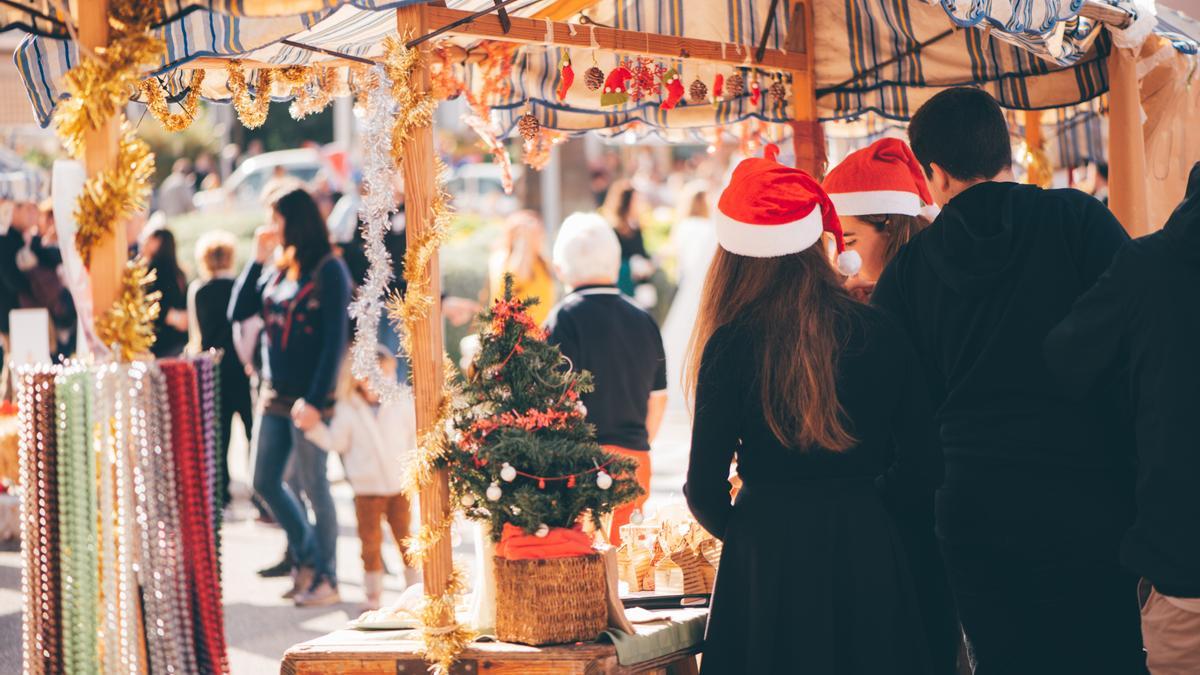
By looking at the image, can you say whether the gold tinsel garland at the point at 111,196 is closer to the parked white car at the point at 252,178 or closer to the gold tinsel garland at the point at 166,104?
the gold tinsel garland at the point at 166,104

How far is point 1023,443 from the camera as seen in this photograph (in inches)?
122

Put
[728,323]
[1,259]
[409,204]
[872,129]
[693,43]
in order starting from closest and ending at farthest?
[728,323] → [409,204] → [693,43] → [872,129] → [1,259]

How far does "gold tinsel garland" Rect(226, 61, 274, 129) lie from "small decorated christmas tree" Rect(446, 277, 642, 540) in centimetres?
144

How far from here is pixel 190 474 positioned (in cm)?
247

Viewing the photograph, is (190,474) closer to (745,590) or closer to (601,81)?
(745,590)

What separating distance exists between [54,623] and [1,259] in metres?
7.12

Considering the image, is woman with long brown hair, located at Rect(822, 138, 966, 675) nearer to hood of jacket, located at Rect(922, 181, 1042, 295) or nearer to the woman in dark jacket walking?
hood of jacket, located at Rect(922, 181, 1042, 295)

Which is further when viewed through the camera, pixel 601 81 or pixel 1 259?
pixel 1 259

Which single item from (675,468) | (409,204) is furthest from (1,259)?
(409,204)

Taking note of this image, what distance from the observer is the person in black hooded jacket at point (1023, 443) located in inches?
121

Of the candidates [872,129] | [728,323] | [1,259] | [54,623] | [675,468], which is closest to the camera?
[54,623]

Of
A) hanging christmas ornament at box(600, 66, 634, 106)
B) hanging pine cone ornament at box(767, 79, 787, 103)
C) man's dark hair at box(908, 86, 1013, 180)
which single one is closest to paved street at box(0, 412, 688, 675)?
hanging christmas ornament at box(600, 66, 634, 106)

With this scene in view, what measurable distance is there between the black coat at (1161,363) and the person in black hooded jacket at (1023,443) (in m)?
0.16

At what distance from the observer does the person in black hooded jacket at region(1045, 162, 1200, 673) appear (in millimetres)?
2834
